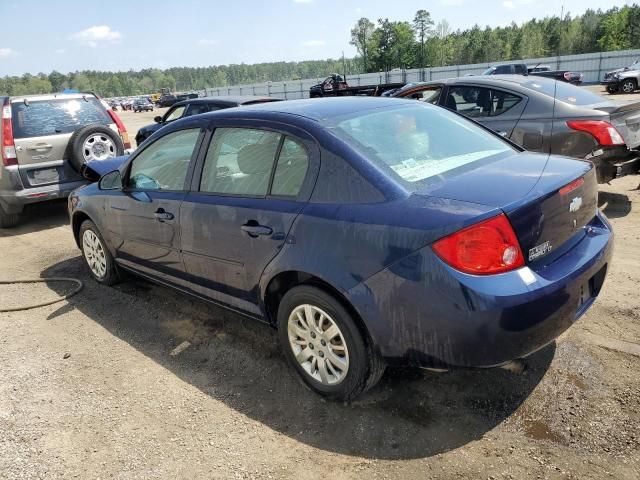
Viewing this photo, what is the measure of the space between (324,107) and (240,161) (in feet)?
2.11

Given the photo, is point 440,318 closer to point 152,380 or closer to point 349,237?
point 349,237

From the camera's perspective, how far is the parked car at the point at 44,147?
6.98 m

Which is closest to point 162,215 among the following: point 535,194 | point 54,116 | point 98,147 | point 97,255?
point 97,255

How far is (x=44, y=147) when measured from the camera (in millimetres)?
7145

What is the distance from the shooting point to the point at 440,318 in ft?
7.55

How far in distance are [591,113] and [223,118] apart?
420 cm

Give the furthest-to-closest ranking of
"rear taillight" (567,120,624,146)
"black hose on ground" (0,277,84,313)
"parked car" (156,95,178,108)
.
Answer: "parked car" (156,95,178,108) → "rear taillight" (567,120,624,146) → "black hose on ground" (0,277,84,313)

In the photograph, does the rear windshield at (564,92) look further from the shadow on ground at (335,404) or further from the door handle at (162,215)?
the door handle at (162,215)

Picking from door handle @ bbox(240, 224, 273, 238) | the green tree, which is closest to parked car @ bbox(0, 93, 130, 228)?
door handle @ bbox(240, 224, 273, 238)

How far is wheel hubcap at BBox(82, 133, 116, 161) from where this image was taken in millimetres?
7271

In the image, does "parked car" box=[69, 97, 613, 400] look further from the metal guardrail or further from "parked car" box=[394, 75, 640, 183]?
the metal guardrail

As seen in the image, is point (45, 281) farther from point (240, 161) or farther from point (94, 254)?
point (240, 161)

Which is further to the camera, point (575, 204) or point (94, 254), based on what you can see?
point (94, 254)

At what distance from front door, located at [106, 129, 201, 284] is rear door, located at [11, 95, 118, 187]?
11.3 feet
